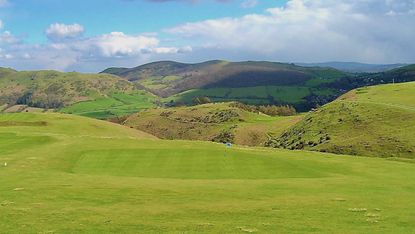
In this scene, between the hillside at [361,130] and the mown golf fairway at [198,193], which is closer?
the mown golf fairway at [198,193]

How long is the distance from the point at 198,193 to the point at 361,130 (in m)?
93.9

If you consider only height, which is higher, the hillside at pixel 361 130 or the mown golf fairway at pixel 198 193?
the mown golf fairway at pixel 198 193

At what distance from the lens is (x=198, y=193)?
34.8 metres

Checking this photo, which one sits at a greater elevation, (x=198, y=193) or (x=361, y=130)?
(x=198, y=193)

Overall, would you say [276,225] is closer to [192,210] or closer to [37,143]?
[192,210]

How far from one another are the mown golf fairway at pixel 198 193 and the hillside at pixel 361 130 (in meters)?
37.9

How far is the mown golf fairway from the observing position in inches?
990

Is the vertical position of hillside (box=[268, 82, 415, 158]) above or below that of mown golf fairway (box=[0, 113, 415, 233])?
below

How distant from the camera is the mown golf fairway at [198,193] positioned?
25141 millimetres

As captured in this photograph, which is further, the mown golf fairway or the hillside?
the hillside

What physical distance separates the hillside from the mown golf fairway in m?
37.9

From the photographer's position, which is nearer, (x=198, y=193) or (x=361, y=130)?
(x=198, y=193)

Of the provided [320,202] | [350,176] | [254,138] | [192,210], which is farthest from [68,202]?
[254,138]

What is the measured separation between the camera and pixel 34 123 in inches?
4759
